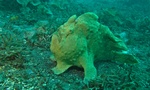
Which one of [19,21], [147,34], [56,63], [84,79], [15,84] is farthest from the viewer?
[147,34]

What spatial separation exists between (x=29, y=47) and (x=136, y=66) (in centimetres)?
246

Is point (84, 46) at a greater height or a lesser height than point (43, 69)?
greater

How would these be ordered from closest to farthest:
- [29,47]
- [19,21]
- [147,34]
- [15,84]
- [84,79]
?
[15,84]
[84,79]
[29,47]
[19,21]
[147,34]

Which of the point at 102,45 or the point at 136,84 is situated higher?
the point at 102,45

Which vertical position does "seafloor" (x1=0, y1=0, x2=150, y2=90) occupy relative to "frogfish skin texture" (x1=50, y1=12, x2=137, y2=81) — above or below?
below

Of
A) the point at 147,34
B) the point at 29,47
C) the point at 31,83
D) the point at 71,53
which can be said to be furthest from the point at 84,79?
the point at 147,34

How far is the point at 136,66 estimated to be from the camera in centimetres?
543

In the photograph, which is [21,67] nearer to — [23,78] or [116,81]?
[23,78]

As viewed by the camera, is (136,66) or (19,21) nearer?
(136,66)

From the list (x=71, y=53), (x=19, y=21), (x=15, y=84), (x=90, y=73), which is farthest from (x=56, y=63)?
(x=19, y=21)

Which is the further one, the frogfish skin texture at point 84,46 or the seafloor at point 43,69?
the frogfish skin texture at point 84,46

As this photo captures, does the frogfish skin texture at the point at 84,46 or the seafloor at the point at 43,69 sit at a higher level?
the frogfish skin texture at the point at 84,46

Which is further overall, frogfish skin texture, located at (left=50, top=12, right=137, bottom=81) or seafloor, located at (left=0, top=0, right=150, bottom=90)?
frogfish skin texture, located at (left=50, top=12, right=137, bottom=81)

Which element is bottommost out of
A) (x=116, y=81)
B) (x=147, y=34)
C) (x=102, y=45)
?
(x=147, y=34)
